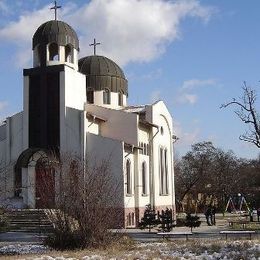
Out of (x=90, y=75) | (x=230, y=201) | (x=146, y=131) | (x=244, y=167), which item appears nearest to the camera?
(x=146, y=131)

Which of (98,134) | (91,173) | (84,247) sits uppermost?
(98,134)

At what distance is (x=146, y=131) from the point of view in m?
40.7

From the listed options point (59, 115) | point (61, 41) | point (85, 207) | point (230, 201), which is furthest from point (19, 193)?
point (230, 201)

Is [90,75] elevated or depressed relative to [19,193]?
elevated

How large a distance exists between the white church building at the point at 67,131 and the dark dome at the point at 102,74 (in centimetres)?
382

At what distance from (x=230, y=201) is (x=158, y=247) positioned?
49548 millimetres

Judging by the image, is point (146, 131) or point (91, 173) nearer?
point (91, 173)

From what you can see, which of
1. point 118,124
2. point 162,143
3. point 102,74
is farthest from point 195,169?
point 118,124

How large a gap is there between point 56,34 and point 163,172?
1438 cm

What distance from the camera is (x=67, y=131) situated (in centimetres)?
3503

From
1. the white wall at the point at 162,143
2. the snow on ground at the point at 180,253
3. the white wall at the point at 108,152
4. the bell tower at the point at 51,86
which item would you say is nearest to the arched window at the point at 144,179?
the white wall at the point at 162,143

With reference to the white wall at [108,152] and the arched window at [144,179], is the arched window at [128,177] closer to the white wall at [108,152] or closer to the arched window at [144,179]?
the white wall at [108,152]

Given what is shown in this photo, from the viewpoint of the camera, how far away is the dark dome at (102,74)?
142ft

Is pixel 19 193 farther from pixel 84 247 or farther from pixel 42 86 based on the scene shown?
pixel 84 247
